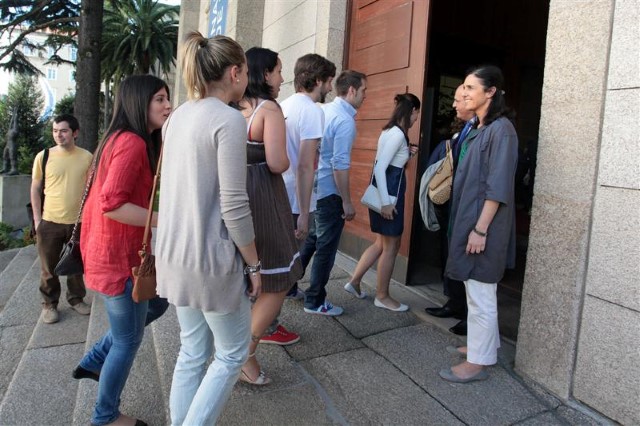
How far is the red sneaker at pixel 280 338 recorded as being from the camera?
314 cm

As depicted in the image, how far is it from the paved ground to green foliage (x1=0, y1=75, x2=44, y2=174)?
9848mm

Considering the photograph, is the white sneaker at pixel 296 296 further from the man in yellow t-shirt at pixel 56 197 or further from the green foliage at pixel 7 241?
the green foliage at pixel 7 241

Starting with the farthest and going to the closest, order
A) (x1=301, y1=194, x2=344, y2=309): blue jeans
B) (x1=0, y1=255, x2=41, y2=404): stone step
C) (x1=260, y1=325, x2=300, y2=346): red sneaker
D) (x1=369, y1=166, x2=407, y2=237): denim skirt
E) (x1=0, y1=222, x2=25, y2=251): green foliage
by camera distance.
A: (x1=0, y1=222, x2=25, y2=251): green foliage → (x1=0, y1=255, x2=41, y2=404): stone step → (x1=369, y1=166, x2=407, y2=237): denim skirt → (x1=301, y1=194, x2=344, y2=309): blue jeans → (x1=260, y1=325, x2=300, y2=346): red sneaker

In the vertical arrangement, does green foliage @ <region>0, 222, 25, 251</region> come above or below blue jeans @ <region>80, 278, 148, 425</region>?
below

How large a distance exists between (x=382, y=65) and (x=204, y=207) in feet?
12.0

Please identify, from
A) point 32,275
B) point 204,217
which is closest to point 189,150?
point 204,217

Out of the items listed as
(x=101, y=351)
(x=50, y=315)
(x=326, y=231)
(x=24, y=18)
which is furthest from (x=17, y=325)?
(x=24, y=18)

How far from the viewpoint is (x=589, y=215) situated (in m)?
2.43

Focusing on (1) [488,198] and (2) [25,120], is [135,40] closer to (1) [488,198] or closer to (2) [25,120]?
(2) [25,120]

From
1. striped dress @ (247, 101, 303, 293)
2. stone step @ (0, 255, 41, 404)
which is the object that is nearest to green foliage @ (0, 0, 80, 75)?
stone step @ (0, 255, 41, 404)


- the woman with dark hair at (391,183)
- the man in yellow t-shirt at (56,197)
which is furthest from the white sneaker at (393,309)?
the man in yellow t-shirt at (56,197)

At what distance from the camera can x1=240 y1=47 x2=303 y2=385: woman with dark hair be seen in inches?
88.4

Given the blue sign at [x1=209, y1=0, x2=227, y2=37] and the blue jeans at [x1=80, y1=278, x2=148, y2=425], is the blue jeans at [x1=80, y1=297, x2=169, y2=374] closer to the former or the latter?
the blue jeans at [x1=80, y1=278, x2=148, y2=425]

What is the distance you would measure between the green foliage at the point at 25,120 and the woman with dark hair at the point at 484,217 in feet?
38.0
